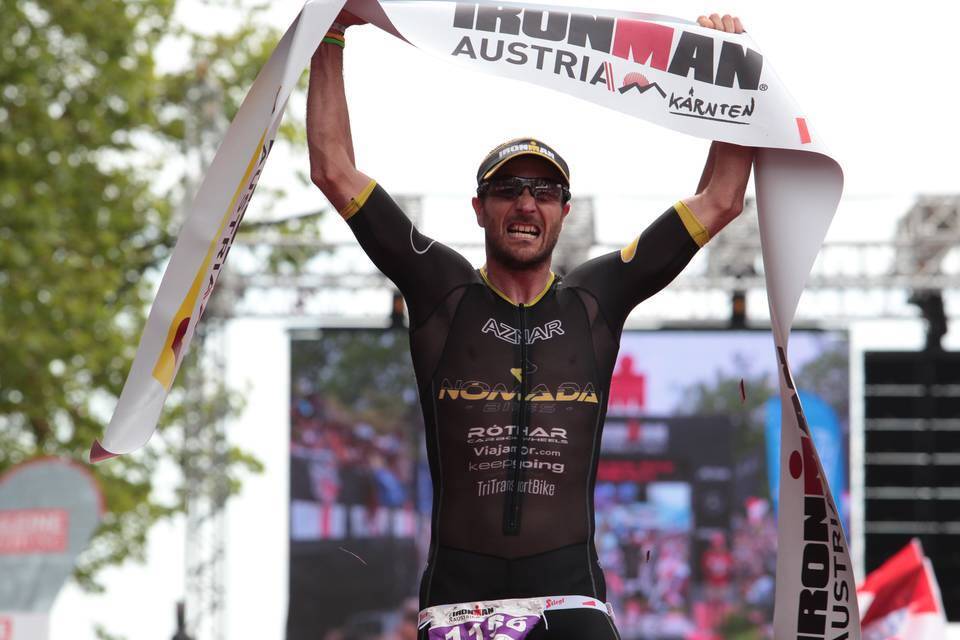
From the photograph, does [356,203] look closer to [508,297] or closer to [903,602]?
[508,297]

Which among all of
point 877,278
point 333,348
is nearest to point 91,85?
point 333,348

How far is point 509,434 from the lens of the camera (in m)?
3.70

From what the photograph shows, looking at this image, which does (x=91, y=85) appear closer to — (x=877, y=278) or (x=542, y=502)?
(x=877, y=278)

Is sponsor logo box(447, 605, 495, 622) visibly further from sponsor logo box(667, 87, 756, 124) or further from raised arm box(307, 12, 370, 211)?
sponsor logo box(667, 87, 756, 124)

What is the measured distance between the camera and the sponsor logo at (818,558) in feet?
12.9

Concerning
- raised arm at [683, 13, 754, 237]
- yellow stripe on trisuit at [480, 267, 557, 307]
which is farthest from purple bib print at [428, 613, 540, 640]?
raised arm at [683, 13, 754, 237]

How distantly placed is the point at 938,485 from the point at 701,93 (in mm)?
13747

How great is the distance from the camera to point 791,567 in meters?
3.99

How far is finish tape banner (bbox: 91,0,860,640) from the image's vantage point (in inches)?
155

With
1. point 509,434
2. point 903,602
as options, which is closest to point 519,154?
point 509,434

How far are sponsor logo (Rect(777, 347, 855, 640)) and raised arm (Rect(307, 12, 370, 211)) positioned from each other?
124 cm

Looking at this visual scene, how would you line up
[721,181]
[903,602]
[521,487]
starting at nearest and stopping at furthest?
1. [521,487]
2. [721,181]
3. [903,602]

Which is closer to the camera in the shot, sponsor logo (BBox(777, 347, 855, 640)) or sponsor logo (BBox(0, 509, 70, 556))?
sponsor logo (BBox(777, 347, 855, 640))

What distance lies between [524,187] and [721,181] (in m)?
0.59
